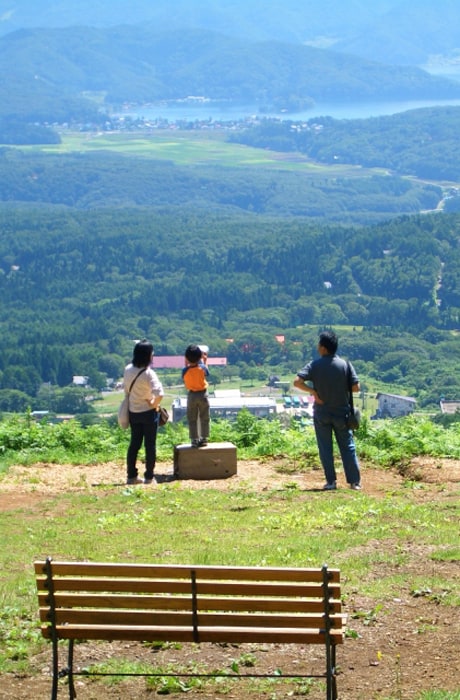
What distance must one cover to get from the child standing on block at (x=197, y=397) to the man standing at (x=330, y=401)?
1.16m

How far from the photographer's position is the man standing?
1042cm

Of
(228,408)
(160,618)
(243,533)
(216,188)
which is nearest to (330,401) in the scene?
(243,533)

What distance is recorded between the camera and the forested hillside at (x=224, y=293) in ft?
176

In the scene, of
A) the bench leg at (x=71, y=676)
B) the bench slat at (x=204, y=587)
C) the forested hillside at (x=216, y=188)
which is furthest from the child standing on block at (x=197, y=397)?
the forested hillside at (x=216, y=188)

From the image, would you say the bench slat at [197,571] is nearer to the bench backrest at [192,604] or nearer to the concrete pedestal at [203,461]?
the bench backrest at [192,604]

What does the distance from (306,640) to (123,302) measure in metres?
67.0

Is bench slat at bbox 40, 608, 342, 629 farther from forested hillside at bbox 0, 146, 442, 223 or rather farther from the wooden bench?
forested hillside at bbox 0, 146, 442, 223

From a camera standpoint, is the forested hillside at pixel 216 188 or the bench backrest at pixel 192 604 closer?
the bench backrest at pixel 192 604

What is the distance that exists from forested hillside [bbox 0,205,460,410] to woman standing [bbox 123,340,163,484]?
104 ft

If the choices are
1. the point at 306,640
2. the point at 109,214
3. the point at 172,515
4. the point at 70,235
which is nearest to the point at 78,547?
the point at 172,515

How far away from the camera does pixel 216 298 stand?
72.8m

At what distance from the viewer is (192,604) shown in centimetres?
577

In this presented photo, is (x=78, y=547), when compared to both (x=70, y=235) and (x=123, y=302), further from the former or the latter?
(x=70, y=235)

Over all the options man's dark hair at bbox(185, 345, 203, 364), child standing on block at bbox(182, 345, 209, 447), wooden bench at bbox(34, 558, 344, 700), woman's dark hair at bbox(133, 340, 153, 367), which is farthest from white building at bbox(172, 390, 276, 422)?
wooden bench at bbox(34, 558, 344, 700)
